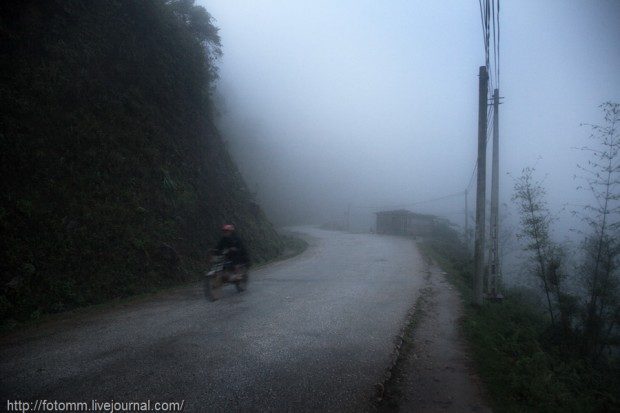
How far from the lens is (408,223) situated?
46.7 meters

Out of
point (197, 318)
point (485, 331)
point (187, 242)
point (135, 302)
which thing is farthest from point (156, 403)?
point (187, 242)

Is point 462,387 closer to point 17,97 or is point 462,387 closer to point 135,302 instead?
point 135,302

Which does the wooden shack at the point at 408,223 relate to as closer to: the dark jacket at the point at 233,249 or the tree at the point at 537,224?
the tree at the point at 537,224

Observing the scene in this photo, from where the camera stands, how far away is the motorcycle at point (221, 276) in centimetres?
923

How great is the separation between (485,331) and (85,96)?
15074 mm

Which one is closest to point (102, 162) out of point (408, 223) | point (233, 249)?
point (233, 249)

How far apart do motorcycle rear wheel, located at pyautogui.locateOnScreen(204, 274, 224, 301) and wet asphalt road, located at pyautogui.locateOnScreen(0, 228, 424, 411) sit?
286 mm

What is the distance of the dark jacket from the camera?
10023 millimetres

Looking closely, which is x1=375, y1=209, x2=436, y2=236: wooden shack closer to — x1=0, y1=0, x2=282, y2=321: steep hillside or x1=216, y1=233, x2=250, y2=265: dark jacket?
x1=0, y1=0, x2=282, y2=321: steep hillside

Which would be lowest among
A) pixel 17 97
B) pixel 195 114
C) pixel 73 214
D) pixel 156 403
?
pixel 156 403

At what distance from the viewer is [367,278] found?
43.5ft

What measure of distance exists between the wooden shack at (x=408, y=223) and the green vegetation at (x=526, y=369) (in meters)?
33.5

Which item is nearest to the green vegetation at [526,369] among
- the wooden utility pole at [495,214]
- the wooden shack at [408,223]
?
the wooden utility pole at [495,214]

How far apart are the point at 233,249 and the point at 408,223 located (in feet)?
130
